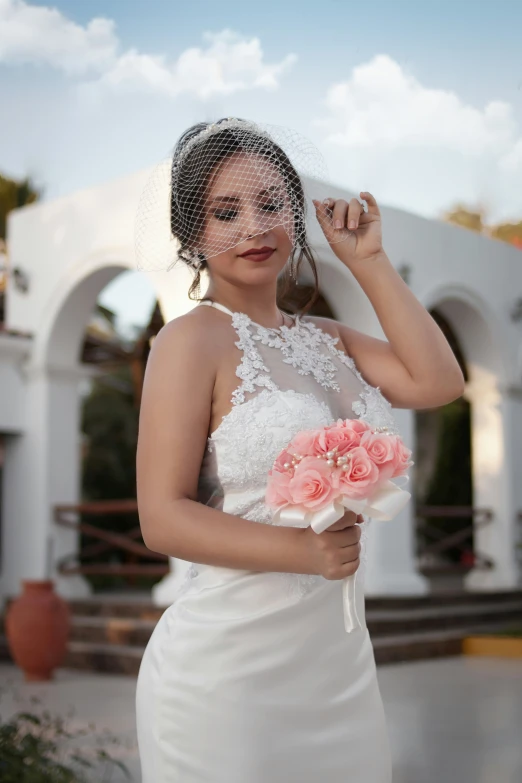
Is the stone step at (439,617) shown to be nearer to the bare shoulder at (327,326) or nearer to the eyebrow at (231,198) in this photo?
the bare shoulder at (327,326)

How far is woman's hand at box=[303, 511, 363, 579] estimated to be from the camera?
1.56 meters

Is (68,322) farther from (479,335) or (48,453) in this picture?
(479,335)

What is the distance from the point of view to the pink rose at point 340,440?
154cm

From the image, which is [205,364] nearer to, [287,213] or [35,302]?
[287,213]

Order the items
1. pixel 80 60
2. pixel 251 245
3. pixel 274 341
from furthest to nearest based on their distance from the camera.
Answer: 1. pixel 80 60
2. pixel 274 341
3. pixel 251 245

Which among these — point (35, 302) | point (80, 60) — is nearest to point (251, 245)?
point (80, 60)

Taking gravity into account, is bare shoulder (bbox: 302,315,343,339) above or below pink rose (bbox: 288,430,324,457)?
above

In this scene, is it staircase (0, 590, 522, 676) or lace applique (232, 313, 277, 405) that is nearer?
lace applique (232, 313, 277, 405)

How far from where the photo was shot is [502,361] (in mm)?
11438

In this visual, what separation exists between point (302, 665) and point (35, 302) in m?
8.89

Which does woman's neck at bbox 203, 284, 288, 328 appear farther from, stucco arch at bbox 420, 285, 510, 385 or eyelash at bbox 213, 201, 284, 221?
stucco arch at bbox 420, 285, 510, 385

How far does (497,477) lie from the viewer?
451 inches

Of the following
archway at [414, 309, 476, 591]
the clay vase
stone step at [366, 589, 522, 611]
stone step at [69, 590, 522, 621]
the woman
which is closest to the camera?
the woman

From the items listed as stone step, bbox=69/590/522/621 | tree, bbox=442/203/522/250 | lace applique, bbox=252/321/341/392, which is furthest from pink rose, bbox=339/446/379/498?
tree, bbox=442/203/522/250
